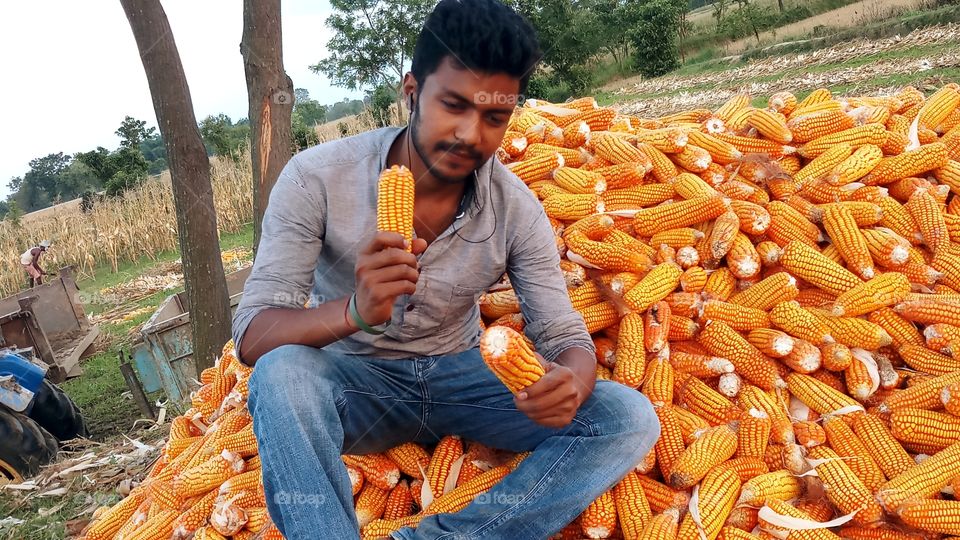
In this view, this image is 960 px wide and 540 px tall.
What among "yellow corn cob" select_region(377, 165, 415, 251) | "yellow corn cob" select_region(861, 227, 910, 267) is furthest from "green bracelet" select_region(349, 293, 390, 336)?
"yellow corn cob" select_region(861, 227, 910, 267)

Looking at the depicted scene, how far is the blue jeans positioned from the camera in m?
1.90

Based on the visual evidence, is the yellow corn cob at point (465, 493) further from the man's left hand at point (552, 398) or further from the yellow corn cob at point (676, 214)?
the yellow corn cob at point (676, 214)

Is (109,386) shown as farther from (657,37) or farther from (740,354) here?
(657,37)

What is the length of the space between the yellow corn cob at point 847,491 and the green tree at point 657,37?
30.3 m

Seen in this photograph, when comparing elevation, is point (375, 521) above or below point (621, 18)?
below

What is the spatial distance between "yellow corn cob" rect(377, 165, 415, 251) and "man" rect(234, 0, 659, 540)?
0.11 metres

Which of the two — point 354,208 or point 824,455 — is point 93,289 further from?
point 824,455

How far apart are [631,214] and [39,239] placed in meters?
17.5

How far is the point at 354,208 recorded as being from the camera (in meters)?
2.33

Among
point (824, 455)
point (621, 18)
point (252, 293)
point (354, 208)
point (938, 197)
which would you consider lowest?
point (824, 455)

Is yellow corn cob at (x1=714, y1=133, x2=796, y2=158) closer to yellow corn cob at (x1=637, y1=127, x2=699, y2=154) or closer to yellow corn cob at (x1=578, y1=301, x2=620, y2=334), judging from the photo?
yellow corn cob at (x1=637, y1=127, x2=699, y2=154)

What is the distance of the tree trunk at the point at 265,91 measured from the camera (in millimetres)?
5152

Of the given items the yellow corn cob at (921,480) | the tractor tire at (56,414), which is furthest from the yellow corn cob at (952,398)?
the tractor tire at (56,414)

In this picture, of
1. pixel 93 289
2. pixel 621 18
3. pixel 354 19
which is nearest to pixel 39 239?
pixel 93 289
